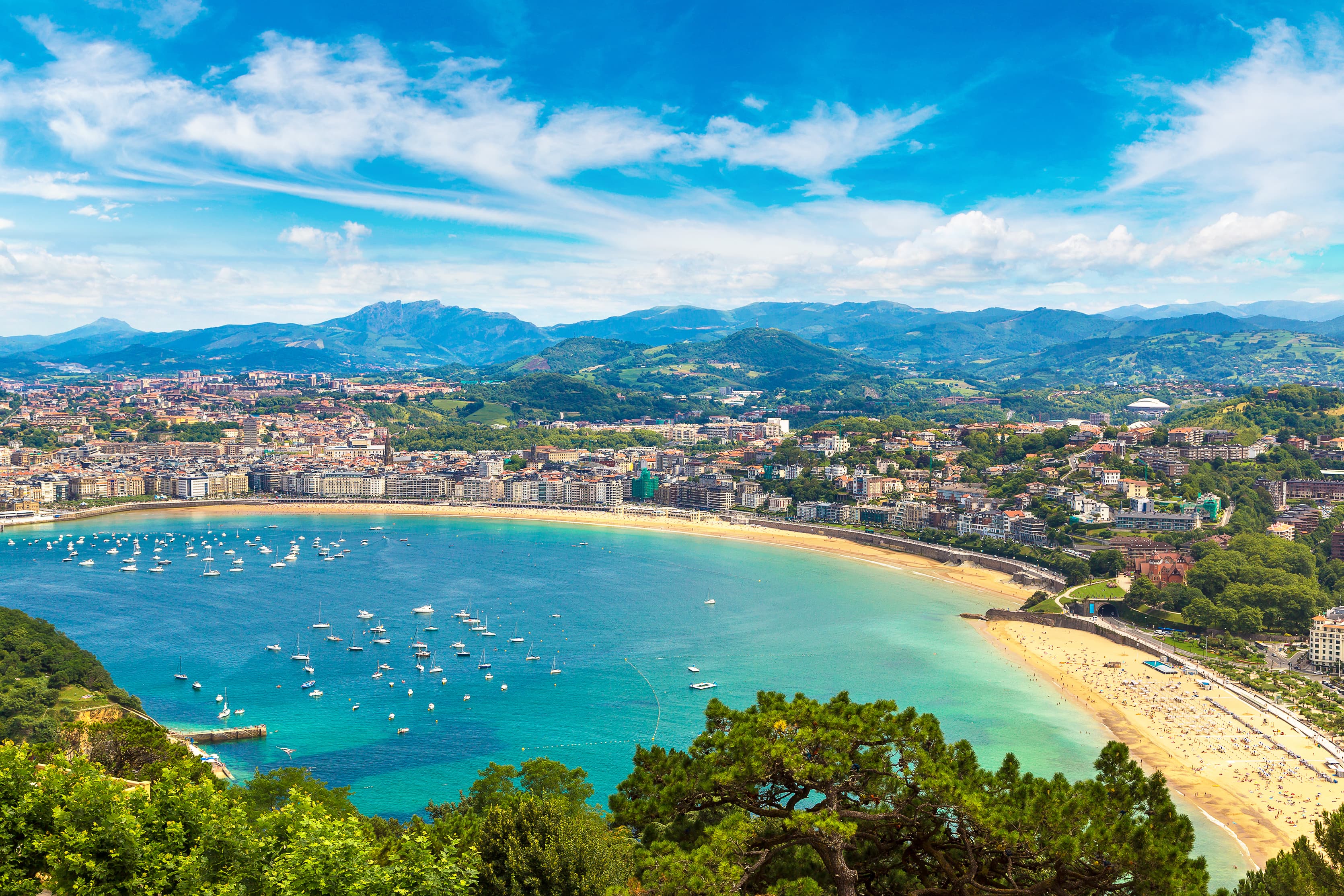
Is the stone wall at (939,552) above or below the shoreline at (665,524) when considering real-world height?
above

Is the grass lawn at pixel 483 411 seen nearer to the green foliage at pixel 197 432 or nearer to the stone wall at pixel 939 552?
the green foliage at pixel 197 432

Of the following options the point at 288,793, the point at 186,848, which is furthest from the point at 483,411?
the point at 186,848

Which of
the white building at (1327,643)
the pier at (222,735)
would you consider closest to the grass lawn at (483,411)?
the pier at (222,735)

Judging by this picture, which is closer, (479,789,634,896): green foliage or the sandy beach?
(479,789,634,896): green foliage

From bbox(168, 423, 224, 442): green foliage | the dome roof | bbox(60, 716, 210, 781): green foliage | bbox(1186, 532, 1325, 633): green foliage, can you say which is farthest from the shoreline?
the dome roof

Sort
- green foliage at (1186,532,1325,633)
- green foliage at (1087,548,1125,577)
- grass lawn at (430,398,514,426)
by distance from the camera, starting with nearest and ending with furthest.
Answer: green foliage at (1186,532,1325,633) < green foliage at (1087,548,1125,577) < grass lawn at (430,398,514,426)

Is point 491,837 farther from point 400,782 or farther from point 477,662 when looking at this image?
point 477,662

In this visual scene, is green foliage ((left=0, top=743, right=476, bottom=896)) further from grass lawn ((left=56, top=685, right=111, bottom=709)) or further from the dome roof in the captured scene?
the dome roof

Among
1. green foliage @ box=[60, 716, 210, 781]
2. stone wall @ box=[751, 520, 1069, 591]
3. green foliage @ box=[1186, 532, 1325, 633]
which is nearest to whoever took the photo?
green foliage @ box=[60, 716, 210, 781]
